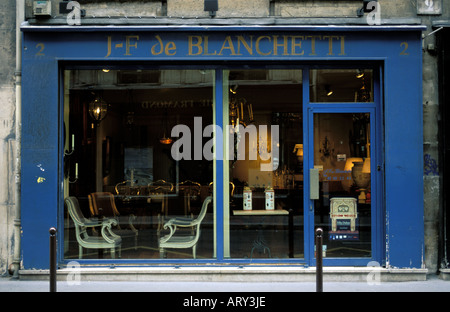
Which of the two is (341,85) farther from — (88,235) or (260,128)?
(88,235)

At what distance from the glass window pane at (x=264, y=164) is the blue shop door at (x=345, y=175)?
0.23 meters

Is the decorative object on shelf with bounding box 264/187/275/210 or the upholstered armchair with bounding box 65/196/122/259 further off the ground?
the decorative object on shelf with bounding box 264/187/275/210

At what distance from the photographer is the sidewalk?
6728mm

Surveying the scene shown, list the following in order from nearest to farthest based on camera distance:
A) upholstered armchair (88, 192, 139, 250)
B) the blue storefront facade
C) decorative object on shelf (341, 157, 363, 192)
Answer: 1. the blue storefront facade
2. decorative object on shelf (341, 157, 363, 192)
3. upholstered armchair (88, 192, 139, 250)

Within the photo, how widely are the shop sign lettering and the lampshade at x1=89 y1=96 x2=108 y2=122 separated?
90 centimetres

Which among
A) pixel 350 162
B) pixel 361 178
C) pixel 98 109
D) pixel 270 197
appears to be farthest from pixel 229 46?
pixel 361 178

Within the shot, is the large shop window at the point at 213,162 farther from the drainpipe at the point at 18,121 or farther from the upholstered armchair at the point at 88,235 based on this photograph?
the drainpipe at the point at 18,121

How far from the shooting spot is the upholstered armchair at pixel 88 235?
25.2 ft

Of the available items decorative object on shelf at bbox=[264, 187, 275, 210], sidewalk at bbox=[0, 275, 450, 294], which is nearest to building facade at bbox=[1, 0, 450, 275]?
decorative object on shelf at bbox=[264, 187, 275, 210]

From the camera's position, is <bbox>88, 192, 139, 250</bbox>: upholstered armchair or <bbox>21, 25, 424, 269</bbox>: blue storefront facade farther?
<bbox>88, 192, 139, 250</bbox>: upholstered armchair

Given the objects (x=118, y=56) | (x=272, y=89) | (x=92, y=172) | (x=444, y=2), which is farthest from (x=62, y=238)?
(x=444, y=2)

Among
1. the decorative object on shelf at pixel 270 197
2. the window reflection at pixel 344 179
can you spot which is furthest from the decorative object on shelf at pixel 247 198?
the window reflection at pixel 344 179

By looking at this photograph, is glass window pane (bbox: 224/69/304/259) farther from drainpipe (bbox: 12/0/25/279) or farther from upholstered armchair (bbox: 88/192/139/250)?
drainpipe (bbox: 12/0/25/279)

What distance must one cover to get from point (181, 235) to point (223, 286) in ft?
4.19
